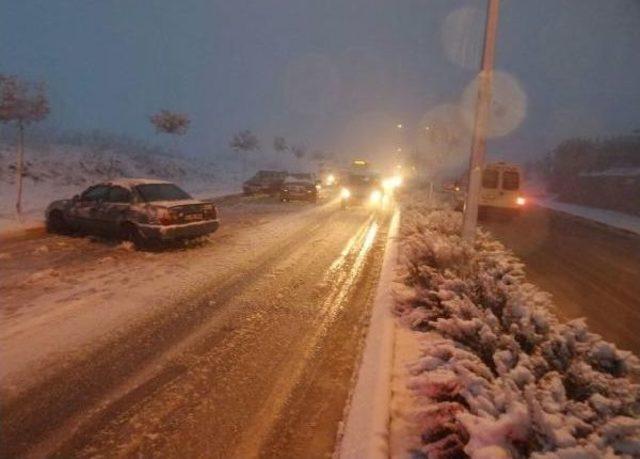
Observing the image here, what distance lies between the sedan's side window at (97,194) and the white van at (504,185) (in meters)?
13.5

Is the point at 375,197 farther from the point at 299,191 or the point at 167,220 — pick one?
the point at 167,220

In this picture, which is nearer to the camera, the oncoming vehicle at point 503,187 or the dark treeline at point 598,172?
the oncoming vehicle at point 503,187

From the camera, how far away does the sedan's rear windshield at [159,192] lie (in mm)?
11300

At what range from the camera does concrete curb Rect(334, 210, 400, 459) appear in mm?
3489

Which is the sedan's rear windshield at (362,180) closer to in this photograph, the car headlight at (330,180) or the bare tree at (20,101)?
the bare tree at (20,101)

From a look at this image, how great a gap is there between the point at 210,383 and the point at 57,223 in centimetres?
1004

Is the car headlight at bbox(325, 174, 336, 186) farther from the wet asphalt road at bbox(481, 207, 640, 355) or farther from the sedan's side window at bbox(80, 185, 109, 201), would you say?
the sedan's side window at bbox(80, 185, 109, 201)

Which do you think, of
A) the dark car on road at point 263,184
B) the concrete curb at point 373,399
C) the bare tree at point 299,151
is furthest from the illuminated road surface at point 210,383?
the bare tree at point 299,151

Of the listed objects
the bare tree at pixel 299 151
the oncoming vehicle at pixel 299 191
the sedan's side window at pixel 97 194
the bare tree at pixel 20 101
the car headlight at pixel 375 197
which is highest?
the bare tree at pixel 20 101

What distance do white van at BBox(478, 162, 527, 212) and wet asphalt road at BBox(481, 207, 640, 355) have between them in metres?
0.83

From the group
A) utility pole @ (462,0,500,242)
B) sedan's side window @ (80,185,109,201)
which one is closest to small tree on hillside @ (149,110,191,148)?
sedan's side window @ (80,185,109,201)

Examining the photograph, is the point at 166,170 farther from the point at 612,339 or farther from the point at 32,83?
the point at 612,339

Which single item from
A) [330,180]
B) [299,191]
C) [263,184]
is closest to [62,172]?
[263,184]

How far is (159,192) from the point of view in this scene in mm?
11625
